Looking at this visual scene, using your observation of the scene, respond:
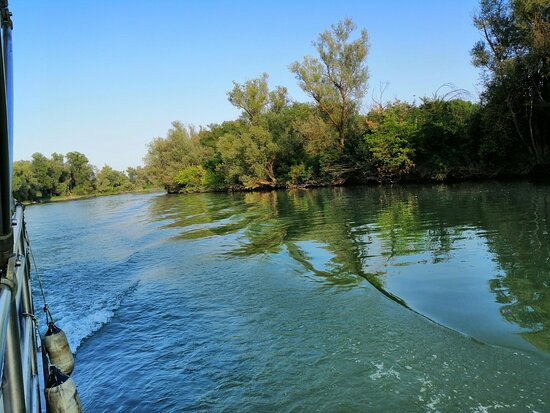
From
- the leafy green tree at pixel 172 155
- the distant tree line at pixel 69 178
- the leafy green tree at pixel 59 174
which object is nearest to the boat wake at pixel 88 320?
the leafy green tree at pixel 172 155

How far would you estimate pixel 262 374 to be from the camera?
17.5 ft

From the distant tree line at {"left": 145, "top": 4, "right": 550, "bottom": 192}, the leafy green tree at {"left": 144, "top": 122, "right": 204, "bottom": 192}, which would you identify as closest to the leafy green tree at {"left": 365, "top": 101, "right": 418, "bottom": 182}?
the distant tree line at {"left": 145, "top": 4, "right": 550, "bottom": 192}

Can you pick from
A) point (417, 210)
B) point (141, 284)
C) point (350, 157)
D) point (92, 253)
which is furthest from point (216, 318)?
point (350, 157)

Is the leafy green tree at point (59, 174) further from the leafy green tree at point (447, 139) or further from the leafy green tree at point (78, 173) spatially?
the leafy green tree at point (447, 139)

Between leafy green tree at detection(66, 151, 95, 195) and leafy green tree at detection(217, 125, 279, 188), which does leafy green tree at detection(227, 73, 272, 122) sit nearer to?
leafy green tree at detection(217, 125, 279, 188)

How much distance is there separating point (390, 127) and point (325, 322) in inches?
1348

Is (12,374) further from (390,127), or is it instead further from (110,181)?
(110,181)

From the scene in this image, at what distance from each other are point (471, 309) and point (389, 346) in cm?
168

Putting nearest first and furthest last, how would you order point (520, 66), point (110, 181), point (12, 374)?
point (12, 374) < point (520, 66) < point (110, 181)

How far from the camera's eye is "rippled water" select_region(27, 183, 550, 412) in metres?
4.77

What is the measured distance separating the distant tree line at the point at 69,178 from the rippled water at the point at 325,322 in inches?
3410

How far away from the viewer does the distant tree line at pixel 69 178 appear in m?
95.3

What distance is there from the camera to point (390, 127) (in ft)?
126

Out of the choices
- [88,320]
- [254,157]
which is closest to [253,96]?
[254,157]
